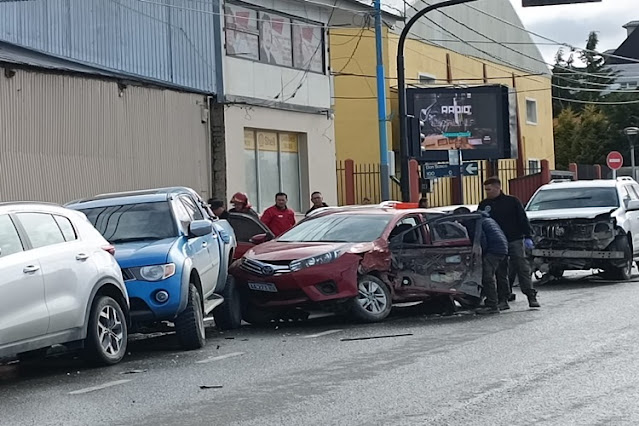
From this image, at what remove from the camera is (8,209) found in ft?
34.8

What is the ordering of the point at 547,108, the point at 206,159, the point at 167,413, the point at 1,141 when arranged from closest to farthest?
1. the point at 167,413
2. the point at 1,141
3. the point at 206,159
4. the point at 547,108

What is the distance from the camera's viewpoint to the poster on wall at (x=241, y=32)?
25.6 metres

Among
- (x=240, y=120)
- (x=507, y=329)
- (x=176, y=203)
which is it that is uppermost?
(x=240, y=120)

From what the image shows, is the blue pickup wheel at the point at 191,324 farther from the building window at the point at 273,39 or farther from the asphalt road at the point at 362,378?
the building window at the point at 273,39

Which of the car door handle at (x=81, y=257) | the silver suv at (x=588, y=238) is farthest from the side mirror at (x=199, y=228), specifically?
the silver suv at (x=588, y=238)

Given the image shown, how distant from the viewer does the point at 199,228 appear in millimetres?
13000

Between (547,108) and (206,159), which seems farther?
(547,108)

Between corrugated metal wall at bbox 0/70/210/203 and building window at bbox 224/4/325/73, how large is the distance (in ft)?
6.41

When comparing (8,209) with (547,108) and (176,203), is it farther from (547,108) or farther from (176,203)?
(547,108)

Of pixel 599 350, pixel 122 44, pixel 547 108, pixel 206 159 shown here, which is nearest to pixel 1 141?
pixel 122 44

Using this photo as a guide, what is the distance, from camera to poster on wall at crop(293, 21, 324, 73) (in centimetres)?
2791

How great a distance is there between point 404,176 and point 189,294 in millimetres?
11972

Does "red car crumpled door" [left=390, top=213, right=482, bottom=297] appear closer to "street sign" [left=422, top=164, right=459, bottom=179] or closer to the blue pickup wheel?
the blue pickup wheel

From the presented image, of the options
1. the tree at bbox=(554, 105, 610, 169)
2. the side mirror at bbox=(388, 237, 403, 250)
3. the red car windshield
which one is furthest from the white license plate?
the tree at bbox=(554, 105, 610, 169)
